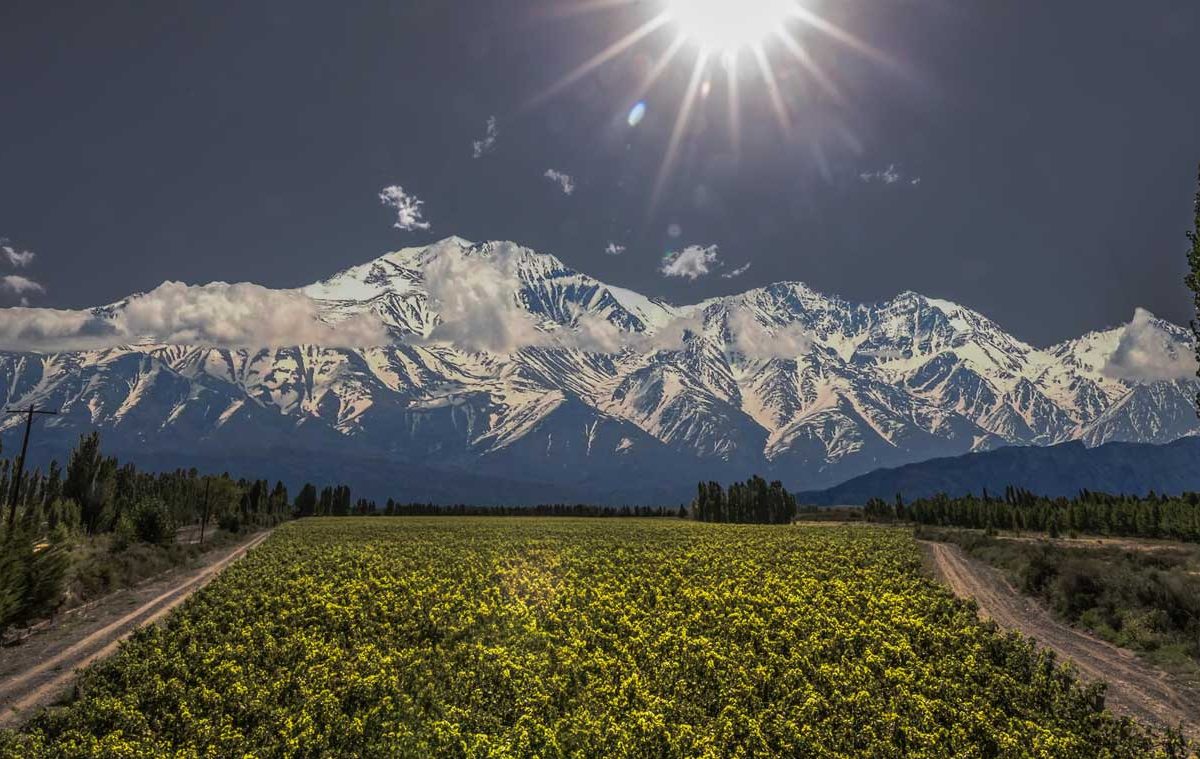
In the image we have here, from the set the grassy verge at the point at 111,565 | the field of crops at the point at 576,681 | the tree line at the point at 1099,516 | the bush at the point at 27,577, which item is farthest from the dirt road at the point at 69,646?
the tree line at the point at 1099,516

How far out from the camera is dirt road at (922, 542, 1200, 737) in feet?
76.1

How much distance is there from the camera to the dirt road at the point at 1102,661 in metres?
23.2

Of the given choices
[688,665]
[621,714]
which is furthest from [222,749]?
[688,665]

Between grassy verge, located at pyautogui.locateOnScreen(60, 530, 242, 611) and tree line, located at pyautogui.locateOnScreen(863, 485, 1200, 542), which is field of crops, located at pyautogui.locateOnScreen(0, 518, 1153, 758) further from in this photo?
tree line, located at pyautogui.locateOnScreen(863, 485, 1200, 542)

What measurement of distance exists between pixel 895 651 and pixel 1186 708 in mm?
10200

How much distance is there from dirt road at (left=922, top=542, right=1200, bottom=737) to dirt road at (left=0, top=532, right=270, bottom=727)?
38.8 metres

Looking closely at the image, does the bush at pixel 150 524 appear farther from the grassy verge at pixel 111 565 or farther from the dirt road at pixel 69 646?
the dirt road at pixel 69 646

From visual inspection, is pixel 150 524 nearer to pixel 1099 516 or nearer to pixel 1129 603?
pixel 1129 603

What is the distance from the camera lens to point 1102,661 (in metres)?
30.1

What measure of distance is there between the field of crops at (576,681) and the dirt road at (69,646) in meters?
2.81

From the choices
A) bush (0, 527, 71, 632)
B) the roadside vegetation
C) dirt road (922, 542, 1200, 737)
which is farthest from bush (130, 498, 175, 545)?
dirt road (922, 542, 1200, 737)

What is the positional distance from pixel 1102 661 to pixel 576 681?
25.6m

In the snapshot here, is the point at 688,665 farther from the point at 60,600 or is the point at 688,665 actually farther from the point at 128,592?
the point at 128,592

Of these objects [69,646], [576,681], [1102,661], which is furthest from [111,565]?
[1102,661]
